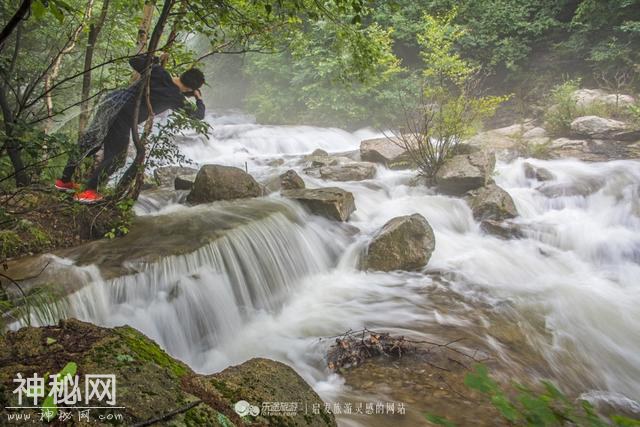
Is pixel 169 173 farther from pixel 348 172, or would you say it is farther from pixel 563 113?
pixel 563 113

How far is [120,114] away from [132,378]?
426 centimetres

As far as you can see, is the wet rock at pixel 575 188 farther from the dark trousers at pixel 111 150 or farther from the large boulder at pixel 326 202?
the dark trousers at pixel 111 150

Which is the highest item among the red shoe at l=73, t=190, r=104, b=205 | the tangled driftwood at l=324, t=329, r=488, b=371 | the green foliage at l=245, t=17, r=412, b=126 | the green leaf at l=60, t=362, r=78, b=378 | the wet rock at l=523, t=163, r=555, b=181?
the green foliage at l=245, t=17, r=412, b=126

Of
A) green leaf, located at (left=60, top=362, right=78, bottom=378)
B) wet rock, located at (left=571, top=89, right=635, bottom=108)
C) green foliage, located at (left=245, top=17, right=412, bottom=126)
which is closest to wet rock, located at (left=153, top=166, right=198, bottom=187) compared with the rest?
green foliage, located at (left=245, top=17, right=412, bottom=126)

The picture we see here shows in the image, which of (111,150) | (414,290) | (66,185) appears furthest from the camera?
(414,290)

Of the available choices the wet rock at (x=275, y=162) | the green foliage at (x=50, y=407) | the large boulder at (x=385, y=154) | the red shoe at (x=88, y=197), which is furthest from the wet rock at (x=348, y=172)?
the green foliage at (x=50, y=407)

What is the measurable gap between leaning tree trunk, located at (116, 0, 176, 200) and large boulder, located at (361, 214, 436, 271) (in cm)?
364

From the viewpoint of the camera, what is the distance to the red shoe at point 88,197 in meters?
4.40

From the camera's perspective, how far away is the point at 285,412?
1.69m

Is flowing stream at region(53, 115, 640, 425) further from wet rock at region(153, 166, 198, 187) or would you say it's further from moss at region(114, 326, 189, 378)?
wet rock at region(153, 166, 198, 187)

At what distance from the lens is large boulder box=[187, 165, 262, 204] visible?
21.7ft

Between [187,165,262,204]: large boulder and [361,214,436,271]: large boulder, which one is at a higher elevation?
[187,165,262,204]: large boulder

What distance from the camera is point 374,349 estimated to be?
11.1 ft

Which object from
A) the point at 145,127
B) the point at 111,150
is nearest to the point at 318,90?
the point at 145,127
